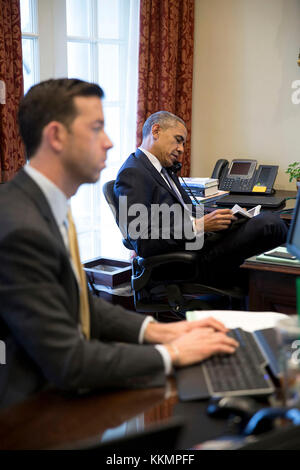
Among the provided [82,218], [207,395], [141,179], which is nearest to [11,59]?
[141,179]

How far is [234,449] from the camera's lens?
2.53 ft

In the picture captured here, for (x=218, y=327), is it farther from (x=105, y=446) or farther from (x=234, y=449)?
(x=105, y=446)

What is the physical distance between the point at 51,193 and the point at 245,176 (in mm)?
2564

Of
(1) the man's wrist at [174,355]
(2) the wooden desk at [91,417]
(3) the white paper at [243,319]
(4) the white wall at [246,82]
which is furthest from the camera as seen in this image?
(4) the white wall at [246,82]

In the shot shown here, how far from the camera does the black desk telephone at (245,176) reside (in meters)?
3.53

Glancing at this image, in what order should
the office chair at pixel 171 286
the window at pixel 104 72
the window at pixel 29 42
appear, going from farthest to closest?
the window at pixel 104 72
the window at pixel 29 42
the office chair at pixel 171 286

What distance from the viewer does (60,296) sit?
1.11 m

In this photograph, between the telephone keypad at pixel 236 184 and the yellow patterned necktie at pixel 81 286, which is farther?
the telephone keypad at pixel 236 184

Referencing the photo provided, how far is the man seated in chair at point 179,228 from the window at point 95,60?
37.1 inches

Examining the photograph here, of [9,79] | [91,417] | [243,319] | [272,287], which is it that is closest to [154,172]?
[9,79]

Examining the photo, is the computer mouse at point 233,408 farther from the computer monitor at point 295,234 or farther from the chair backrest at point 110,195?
the chair backrest at point 110,195

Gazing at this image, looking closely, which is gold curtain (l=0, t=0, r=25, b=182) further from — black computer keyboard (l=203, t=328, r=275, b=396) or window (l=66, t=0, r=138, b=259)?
black computer keyboard (l=203, t=328, r=275, b=396)

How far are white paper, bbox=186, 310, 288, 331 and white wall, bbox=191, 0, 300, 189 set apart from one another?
2446 millimetres

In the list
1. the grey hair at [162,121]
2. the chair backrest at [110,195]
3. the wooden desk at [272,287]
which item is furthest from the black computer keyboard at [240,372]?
the grey hair at [162,121]
